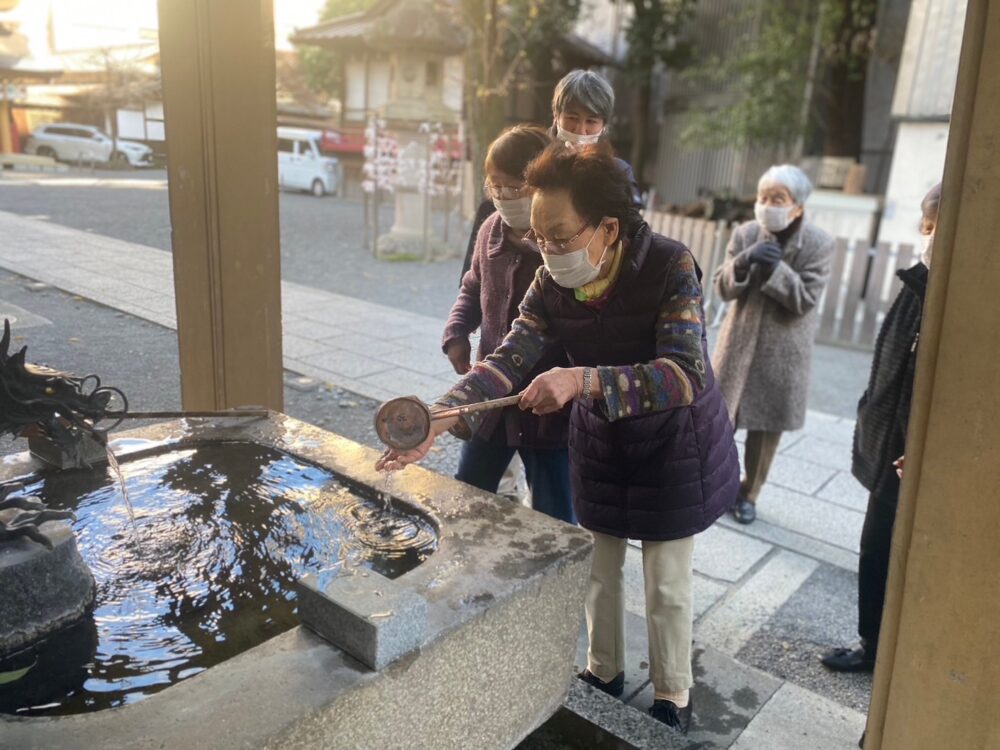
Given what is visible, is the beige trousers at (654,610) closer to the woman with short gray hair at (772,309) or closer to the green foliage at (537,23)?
A: the woman with short gray hair at (772,309)

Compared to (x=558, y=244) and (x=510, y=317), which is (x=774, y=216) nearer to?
(x=510, y=317)

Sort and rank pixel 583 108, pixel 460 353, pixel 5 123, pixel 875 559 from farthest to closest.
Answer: pixel 5 123, pixel 460 353, pixel 875 559, pixel 583 108

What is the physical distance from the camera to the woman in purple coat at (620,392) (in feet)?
6.27

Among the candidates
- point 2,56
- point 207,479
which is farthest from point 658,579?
point 2,56

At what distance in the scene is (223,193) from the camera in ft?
9.79

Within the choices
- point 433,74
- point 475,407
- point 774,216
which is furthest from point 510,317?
point 433,74

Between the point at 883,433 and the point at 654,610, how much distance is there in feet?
3.34

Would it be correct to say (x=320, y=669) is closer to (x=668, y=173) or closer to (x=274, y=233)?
(x=274, y=233)

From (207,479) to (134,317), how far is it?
1175 millimetres

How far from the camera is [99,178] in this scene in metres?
3.41

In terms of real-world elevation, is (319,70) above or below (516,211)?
above

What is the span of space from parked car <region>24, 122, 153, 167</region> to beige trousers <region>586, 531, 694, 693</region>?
250cm

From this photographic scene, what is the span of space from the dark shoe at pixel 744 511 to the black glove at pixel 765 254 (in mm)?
1163

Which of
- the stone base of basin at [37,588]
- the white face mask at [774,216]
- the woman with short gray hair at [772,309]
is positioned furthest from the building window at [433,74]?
the stone base of basin at [37,588]
